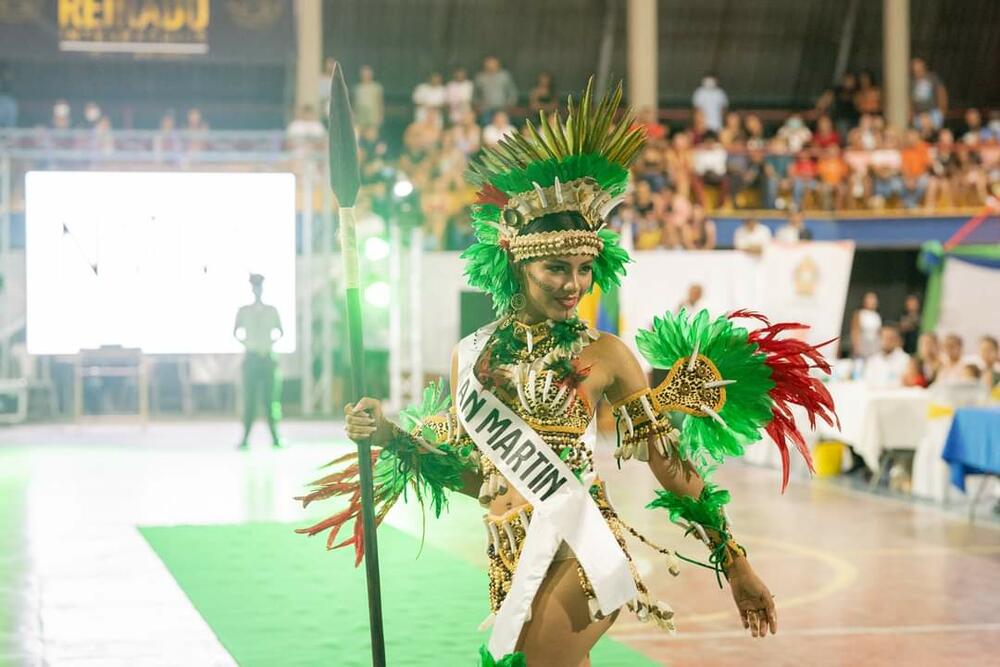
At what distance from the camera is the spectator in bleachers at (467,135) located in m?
20.2

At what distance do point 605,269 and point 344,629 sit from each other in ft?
11.3

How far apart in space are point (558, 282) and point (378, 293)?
14751 millimetres

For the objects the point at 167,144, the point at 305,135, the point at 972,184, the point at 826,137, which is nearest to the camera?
the point at 305,135

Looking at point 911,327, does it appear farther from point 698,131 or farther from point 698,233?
point 698,131

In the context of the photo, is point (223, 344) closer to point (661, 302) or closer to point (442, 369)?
point (442, 369)

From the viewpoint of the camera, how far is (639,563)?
8680 mm

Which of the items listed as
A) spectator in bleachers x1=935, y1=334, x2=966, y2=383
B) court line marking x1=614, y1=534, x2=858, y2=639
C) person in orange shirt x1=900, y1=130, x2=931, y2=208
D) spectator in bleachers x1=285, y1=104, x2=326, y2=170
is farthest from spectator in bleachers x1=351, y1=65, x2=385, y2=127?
court line marking x1=614, y1=534, x2=858, y2=639

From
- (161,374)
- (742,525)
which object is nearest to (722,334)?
(742,525)

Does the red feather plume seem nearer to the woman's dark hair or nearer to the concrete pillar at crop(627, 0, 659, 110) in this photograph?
the woman's dark hair

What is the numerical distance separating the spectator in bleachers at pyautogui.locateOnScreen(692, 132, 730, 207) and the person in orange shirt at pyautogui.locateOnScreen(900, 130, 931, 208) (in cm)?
252

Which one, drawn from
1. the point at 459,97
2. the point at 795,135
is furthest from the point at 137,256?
the point at 795,135

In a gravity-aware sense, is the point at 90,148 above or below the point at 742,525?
above

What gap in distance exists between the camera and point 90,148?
19.2m

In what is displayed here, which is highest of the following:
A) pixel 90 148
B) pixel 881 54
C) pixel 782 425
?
pixel 881 54
